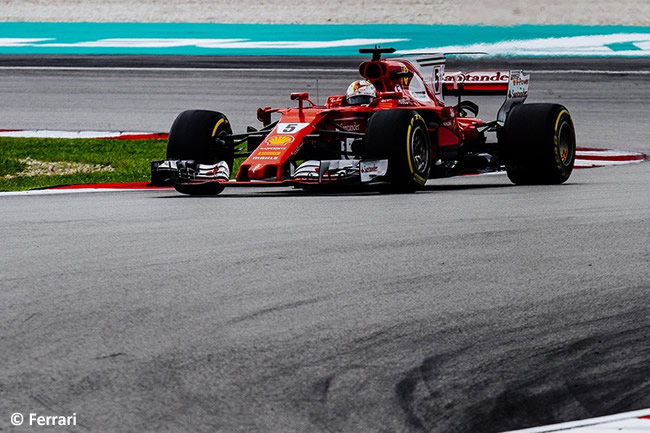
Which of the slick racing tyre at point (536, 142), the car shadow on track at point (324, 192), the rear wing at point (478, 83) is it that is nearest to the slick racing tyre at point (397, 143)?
the car shadow on track at point (324, 192)

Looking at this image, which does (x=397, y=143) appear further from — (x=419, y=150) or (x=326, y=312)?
(x=326, y=312)

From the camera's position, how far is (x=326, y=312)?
466cm

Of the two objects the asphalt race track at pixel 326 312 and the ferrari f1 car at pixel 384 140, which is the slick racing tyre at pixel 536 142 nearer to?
the ferrari f1 car at pixel 384 140

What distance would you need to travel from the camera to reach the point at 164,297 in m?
4.93

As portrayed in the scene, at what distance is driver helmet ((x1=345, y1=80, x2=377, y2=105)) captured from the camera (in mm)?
10367

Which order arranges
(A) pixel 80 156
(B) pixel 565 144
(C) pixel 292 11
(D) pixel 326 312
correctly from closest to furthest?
(D) pixel 326 312 < (B) pixel 565 144 < (A) pixel 80 156 < (C) pixel 292 11

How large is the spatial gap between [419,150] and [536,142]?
1.28 metres

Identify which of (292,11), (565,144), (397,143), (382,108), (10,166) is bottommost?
(10,166)

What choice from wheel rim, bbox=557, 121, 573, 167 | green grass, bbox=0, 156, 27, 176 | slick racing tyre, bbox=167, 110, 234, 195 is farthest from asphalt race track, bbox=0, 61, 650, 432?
green grass, bbox=0, 156, 27, 176

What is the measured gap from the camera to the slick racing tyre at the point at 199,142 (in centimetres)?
981

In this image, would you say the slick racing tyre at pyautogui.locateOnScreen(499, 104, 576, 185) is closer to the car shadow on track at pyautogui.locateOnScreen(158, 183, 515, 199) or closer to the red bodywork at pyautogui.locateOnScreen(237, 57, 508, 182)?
the car shadow on track at pyautogui.locateOnScreen(158, 183, 515, 199)

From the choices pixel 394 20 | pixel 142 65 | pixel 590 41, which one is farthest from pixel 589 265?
pixel 394 20

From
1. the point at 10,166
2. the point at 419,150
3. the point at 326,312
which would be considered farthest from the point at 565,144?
the point at 326,312

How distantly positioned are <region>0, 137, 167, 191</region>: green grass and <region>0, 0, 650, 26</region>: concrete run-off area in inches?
564
